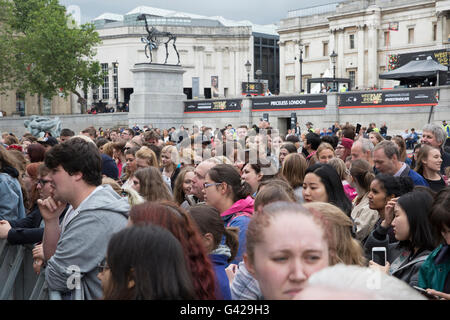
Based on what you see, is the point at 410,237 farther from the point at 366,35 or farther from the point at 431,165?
the point at 366,35

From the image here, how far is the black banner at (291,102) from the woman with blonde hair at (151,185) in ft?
94.9

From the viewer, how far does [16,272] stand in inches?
191

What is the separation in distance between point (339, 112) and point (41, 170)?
29.8m

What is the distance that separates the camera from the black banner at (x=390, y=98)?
3003cm

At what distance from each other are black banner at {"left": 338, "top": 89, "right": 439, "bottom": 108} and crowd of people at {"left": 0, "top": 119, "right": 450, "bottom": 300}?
23.5m

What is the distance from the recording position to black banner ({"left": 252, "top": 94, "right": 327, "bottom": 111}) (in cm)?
3447

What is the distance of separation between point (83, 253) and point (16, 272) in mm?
1559

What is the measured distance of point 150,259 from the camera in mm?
2381

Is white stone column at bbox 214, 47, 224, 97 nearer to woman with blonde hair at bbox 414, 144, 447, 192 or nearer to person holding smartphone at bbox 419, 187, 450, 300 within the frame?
woman with blonde hair at bbox 414, 144, 447, 192

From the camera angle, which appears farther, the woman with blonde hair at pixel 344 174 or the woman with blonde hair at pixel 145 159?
the woman with blonde hair at pixel 145 159

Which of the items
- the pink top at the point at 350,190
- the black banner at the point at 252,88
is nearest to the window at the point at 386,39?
the black banner at the point at 252,88

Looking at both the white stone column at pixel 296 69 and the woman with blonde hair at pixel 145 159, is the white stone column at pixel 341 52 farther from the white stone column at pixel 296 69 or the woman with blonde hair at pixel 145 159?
the woman with blonde hair at pixel 145 159

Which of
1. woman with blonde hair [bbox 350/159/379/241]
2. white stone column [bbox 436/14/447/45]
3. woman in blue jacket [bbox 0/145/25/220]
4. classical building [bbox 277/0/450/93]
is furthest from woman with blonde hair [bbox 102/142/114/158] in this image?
white stone column [bbox 436/14/447/45]
